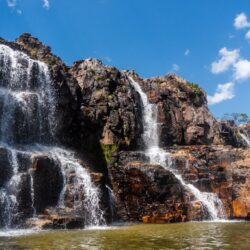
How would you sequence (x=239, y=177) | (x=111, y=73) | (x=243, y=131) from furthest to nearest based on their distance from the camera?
(x=243, y=131), (x=111, y=73), (x=239, y=177)

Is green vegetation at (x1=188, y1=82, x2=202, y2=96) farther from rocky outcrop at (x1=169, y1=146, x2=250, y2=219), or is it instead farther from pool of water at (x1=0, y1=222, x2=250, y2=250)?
pool of water at (x1=0, y1=222, x2=250, y2=250)

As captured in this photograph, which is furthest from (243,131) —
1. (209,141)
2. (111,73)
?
(111,73)

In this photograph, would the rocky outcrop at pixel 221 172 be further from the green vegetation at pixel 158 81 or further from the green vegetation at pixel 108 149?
the green vegetation at pixel 158 81

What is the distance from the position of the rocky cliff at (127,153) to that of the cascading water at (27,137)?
31cm

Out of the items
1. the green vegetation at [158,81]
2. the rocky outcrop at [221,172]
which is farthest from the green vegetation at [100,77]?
the rocky outcrop at [221,172]

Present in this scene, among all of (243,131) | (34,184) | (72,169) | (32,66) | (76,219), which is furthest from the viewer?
(243,131)

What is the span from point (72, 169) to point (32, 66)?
15.3m

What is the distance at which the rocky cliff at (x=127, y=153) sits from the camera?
27859 mm

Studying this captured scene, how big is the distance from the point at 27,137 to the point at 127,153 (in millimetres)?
9181

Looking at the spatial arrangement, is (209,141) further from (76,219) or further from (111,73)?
(76,219)

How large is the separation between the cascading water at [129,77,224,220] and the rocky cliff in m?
0.44

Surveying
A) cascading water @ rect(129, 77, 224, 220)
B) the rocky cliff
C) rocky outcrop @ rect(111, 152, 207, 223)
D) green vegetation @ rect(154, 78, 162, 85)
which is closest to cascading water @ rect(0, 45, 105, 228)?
the rocky cliff

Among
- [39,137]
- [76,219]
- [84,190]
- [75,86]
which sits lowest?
[76,219]

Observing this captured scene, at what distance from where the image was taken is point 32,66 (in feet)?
134
